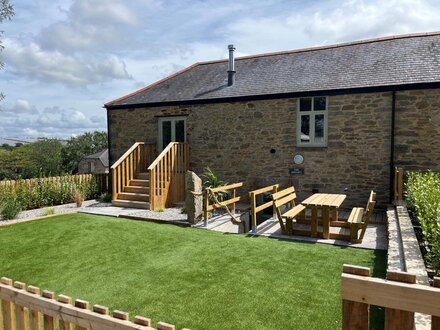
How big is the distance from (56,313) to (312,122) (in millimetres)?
9999

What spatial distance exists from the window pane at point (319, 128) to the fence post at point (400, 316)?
9672 mm

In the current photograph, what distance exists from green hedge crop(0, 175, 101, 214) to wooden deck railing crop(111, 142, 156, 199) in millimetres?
2052

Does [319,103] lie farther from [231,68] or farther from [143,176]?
[143,176]

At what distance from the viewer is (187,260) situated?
20.2 feet

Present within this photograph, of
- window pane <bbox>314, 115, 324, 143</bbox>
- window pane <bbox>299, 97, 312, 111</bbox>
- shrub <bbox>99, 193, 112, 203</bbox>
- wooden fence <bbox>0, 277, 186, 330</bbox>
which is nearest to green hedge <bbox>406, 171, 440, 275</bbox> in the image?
wooden fence <bbox>0, 277, 186, 330</bbox>

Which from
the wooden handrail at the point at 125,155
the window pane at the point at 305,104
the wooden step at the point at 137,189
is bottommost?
the wooden step at the point at 137,189

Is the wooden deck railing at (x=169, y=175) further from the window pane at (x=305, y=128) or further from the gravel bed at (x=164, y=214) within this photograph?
the window pane at (x=305, y=128)

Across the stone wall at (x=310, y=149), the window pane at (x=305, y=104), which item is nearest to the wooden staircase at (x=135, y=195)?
the stone wall at (x=310, y=149)

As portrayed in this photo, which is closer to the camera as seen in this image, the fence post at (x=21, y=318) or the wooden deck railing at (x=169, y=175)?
the fence post at (x=21, y=318)

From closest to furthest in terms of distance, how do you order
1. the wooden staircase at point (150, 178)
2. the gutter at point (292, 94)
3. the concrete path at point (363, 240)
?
the concrete path at point (363, 240) → the gutter at point (292, 94) → the wooden staircase at point (150, 178)

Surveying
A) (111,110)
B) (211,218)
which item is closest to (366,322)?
(211,218)

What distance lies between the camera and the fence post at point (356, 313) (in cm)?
198

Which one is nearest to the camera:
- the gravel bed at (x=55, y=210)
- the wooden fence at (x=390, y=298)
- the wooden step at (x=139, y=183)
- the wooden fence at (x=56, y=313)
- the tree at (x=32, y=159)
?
the wooden fence at (x=390, y=298)

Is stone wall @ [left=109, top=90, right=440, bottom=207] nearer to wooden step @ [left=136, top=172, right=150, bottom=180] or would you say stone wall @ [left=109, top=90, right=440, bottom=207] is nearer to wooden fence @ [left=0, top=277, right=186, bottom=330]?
wooden step @ [left=136, top=172, right=150, bottom=180]
